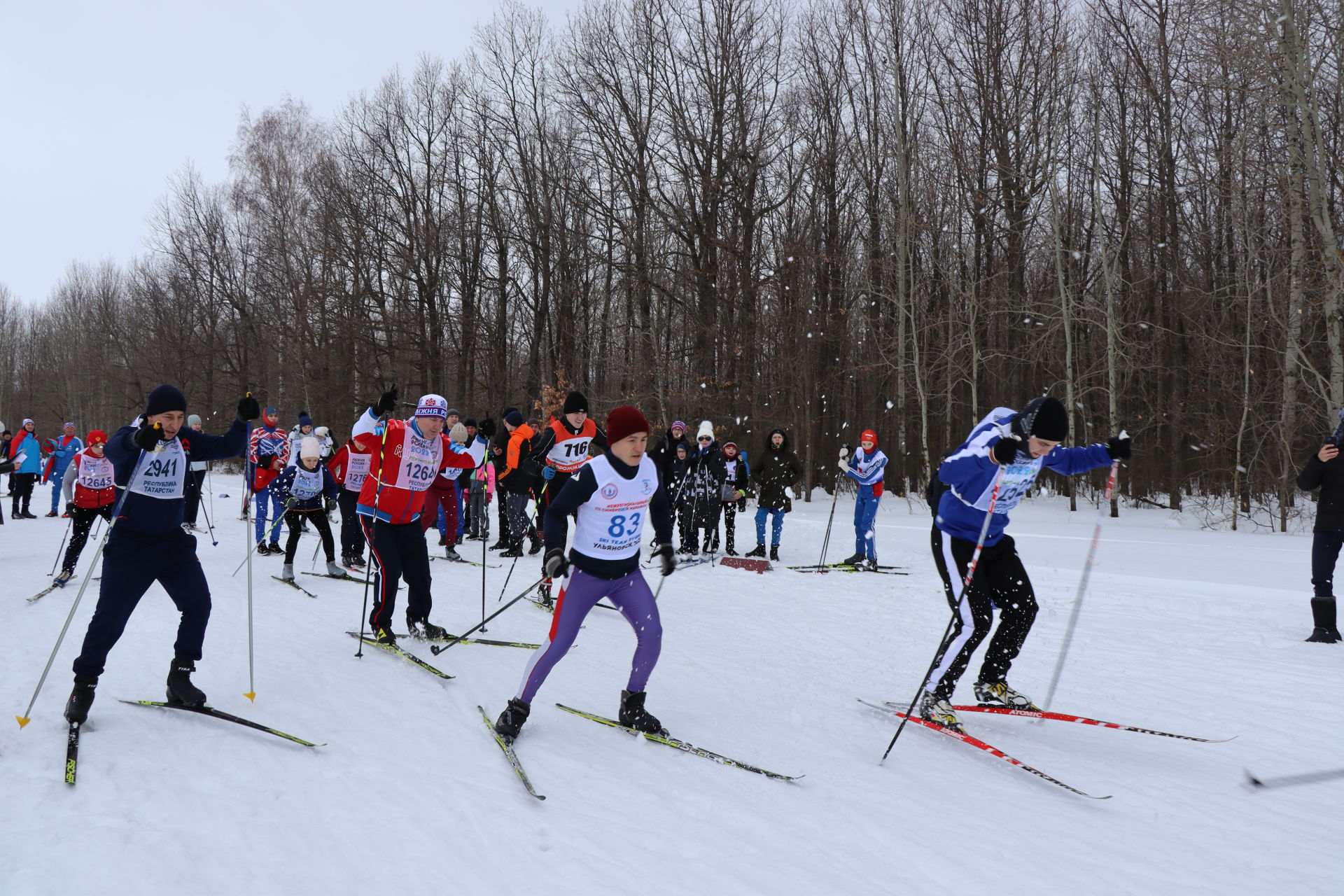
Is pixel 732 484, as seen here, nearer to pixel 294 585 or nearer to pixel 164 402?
pixel 294 585

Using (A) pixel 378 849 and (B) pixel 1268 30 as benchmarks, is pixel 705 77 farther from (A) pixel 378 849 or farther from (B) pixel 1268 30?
(A) pixel 378 849

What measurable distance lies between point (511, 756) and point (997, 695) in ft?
9.71

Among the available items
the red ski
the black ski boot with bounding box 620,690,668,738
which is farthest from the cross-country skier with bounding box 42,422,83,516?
the red ski

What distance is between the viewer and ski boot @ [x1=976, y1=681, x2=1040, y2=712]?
5.00 meters

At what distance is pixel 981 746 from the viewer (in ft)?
14.3

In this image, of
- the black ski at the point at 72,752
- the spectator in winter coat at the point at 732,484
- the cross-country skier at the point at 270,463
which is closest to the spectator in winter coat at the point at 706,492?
the spectator in winter coat at the point at 732,484

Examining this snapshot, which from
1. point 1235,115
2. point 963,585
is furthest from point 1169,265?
point 963,585

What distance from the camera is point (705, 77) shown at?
2367 centimetres

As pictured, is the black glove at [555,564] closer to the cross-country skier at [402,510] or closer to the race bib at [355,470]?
the cross-country skier at [402,510]

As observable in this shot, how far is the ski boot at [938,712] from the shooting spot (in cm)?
470

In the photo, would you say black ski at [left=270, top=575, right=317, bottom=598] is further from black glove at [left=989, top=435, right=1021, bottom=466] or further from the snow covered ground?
black glove at [left=989, top=435, right=1021, bottom=466]

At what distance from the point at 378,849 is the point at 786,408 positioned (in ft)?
66.2

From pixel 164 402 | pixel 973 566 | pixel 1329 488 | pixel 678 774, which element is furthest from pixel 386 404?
pixel 1329 488

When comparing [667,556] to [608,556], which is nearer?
[608,556]
